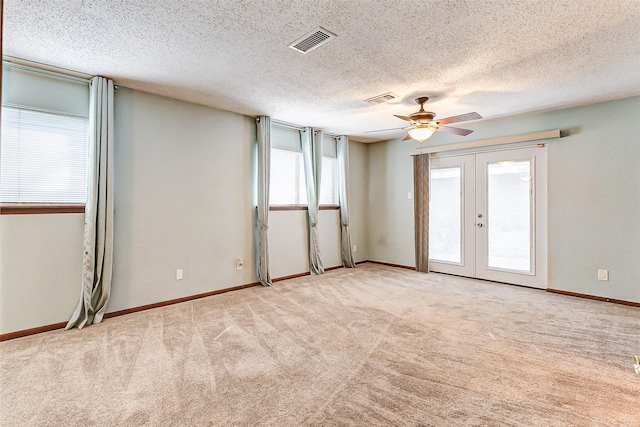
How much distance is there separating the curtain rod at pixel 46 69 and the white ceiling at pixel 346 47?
100 millimetres

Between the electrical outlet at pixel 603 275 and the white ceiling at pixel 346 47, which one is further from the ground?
the white ceiling at pixel 346 47

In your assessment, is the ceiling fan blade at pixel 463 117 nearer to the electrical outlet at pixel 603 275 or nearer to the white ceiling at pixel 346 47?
the white ceiling at pixel 346 47

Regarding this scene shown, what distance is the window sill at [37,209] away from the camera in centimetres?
320

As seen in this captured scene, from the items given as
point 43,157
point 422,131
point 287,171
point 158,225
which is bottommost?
point 158,225

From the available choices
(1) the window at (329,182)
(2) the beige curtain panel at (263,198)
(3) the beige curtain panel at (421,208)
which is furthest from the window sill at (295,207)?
(3) the beige curtain panel at (421,208)

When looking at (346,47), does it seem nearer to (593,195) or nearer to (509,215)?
(509,215)

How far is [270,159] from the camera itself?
5.24 m

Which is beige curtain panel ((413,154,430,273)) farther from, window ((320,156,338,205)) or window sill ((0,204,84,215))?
window sill ((0,204,84,215))

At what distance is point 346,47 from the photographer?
116 inches

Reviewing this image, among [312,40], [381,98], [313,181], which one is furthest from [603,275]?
[312,40]

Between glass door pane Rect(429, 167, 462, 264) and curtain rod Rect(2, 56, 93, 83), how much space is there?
207 inches

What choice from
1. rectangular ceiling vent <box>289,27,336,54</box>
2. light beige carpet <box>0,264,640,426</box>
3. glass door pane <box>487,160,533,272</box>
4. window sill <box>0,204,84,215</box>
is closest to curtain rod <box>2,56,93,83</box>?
window sill <box>0,204,84,215</box>

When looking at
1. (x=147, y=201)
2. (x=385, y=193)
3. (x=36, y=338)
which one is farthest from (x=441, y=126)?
(x=36, y=338)

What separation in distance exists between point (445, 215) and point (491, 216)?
785mm
